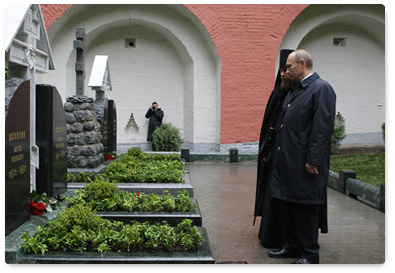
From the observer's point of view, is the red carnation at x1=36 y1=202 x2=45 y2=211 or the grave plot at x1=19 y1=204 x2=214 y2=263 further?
the red carnation at x1=36 y1=202 x2=45 y2=211

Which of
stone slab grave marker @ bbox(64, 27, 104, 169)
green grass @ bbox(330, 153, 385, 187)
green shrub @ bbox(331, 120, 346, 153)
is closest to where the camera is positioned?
stone slab grave marker @ bbox(64, 27, 104, 169)

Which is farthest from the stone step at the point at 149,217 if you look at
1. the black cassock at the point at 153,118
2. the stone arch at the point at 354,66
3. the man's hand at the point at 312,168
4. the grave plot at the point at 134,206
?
the stone arch at the point at 354,66

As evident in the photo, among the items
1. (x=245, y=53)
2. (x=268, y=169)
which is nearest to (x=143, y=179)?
(x=268, y=169)

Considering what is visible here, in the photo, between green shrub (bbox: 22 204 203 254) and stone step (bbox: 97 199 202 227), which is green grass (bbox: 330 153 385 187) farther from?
green shrub (bbox: 22 204 203 254)

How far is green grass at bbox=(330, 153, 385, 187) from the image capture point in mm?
8491

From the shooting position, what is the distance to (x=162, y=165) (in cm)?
752

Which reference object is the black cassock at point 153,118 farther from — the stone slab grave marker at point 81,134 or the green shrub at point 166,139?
the stone slab grave marker at point 81,134

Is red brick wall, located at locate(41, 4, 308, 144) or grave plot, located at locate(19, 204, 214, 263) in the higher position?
red brick wall, located at locate(41, 4, 308, 144)

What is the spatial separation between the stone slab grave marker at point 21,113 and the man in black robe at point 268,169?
94.3 inches

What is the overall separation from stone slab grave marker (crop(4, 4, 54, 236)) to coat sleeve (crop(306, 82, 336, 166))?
8.88ft

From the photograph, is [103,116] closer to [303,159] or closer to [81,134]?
[81,134]

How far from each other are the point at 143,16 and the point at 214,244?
35.6 feet

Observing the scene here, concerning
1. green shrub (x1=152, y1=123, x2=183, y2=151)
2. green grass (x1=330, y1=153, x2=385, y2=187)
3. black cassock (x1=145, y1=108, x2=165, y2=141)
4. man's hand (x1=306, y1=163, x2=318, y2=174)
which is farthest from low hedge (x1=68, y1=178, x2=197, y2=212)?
black cassock (x1=145, y1=108, x2=165, y2=141)

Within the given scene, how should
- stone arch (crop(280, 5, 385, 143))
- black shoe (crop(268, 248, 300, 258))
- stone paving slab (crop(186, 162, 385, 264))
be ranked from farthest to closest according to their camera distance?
stone arch (crop(280, 5, 385, 143))
stone paving slab (crop(186, 162, 385, 264))
black shoe (crop(268, 248, 300, 258))
